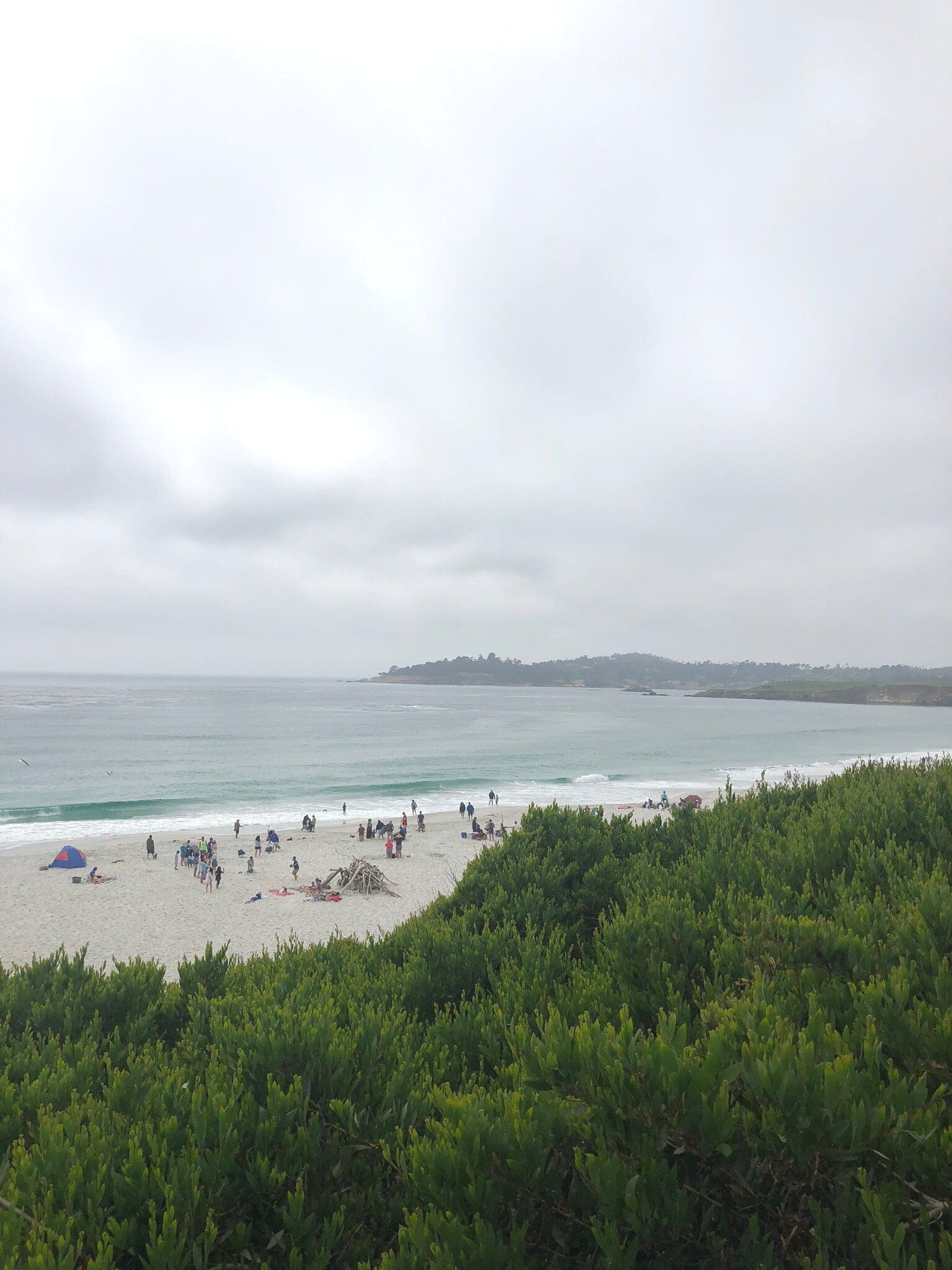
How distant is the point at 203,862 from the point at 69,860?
555 cm

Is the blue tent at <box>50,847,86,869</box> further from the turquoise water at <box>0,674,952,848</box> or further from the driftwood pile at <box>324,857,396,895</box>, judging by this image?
the driftwood pile at <box>324,857,396,895</box>

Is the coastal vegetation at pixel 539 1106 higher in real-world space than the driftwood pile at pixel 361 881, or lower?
higher

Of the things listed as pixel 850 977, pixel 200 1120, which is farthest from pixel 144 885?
pixel 850 977

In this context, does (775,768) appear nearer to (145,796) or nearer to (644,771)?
(644,771)

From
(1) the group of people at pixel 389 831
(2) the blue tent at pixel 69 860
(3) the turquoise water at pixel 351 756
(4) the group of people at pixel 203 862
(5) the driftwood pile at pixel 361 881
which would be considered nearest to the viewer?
(5) the driftwood pile at pixel 361 881

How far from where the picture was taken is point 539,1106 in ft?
9.44

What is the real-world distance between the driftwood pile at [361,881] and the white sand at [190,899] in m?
0.58

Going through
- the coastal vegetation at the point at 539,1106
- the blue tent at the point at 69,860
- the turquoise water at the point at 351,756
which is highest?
the coastal vegetation at the point at 539,1106

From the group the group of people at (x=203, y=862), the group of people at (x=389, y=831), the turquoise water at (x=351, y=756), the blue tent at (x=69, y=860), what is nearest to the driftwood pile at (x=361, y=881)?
the group of people at (x=203, y=862)

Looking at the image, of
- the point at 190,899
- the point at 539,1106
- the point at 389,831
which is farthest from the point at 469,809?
the point at 539,1106

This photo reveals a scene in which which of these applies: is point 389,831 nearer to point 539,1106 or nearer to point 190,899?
point 190,899

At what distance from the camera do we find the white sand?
1864cm

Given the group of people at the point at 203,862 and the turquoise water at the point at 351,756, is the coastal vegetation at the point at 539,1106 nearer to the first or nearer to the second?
the group of people at the point at 203,862

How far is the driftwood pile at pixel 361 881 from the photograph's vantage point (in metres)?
Result: 24.0
